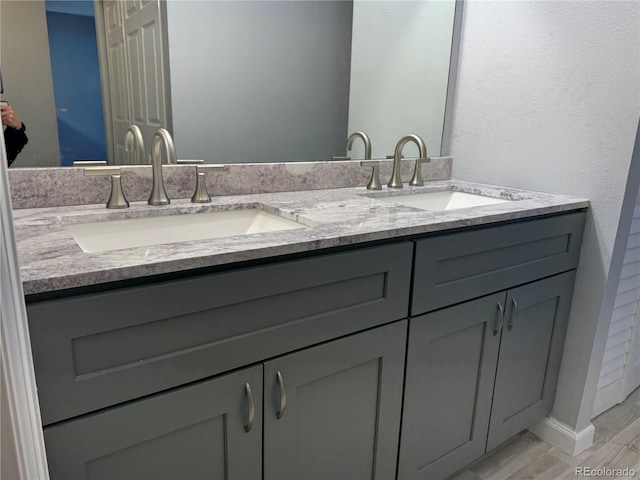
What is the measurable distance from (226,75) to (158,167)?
39 centimetres

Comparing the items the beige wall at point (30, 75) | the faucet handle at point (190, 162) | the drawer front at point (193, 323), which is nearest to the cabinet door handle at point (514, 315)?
the drawer front at point (193, 323)

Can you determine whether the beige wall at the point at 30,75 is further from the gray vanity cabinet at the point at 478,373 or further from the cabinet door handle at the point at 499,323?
the cabinet door handle at the point at 499,323

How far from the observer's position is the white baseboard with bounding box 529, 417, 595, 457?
173cm

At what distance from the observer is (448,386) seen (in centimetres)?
137

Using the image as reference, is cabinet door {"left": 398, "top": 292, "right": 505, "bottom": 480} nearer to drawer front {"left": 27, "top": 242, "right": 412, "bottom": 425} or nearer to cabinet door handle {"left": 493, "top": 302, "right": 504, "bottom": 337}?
cabinet door handle {"left": 493, "top": 302, "right": 504, "bottom": 337}

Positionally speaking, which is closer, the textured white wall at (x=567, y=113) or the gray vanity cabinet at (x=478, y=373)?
the gray vanity cabinet at (x=478, y=373)

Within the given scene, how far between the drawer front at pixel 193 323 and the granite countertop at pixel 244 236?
36 mm

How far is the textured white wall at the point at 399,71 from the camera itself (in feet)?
5.69

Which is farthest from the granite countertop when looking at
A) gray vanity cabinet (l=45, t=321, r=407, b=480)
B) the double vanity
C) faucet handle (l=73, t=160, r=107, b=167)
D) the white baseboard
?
the white baseboard

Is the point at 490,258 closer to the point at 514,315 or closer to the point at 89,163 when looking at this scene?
the point at 514,315

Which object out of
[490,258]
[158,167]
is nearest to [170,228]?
[158,167]

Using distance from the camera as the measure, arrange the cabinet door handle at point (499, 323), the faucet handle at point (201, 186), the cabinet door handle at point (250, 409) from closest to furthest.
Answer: the cabinet door handle at point (250, 409)
the faucet handle at point (201, 186)
the cabinet door handle at point (499, 323)

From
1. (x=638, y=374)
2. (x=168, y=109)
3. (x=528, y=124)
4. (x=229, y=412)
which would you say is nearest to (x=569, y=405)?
(x=638, y=374)

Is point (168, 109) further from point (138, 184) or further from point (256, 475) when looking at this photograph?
point (256, 475)
